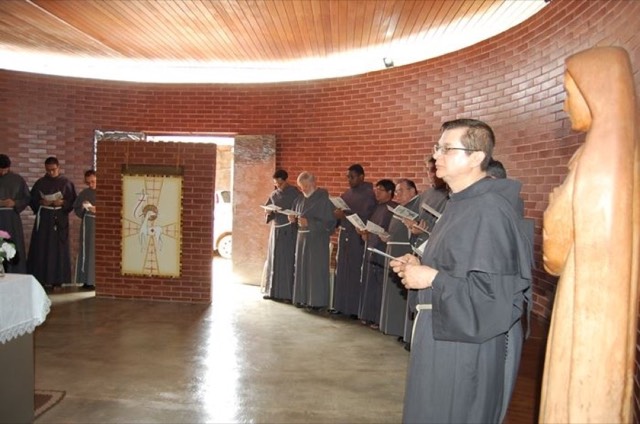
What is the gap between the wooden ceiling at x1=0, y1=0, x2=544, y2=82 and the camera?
21.6 feet

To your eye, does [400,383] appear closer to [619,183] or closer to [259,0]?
[619,183]

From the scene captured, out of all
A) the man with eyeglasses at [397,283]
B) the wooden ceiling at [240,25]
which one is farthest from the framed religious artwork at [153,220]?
the man with eyeglasses at [397,283]

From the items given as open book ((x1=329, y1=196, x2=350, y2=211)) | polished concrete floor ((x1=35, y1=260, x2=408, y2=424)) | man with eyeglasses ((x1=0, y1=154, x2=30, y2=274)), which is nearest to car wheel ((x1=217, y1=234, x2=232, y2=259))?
man with eyeglasses ((x1=0, y1=154, x2=30, y2=274))

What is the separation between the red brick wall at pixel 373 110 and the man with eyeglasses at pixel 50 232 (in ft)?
3.29

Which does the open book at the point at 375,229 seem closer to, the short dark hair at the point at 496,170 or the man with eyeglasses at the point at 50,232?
the short dark hair at the point at 496,170

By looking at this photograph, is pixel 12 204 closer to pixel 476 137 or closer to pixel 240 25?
pixel 240 25

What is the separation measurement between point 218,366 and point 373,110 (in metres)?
5.24

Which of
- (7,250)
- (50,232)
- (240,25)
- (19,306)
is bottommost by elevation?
(19,306)

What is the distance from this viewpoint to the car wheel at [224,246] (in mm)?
14250

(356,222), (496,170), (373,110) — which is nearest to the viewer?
(496,170)

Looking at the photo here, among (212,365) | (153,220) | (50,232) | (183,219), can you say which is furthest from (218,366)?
(50,232)

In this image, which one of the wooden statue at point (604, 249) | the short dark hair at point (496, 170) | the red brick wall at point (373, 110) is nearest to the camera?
the wooden statue at point (604, 249)

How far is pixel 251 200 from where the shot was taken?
402 inches

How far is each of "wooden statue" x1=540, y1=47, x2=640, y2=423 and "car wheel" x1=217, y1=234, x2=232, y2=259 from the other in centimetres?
1284
